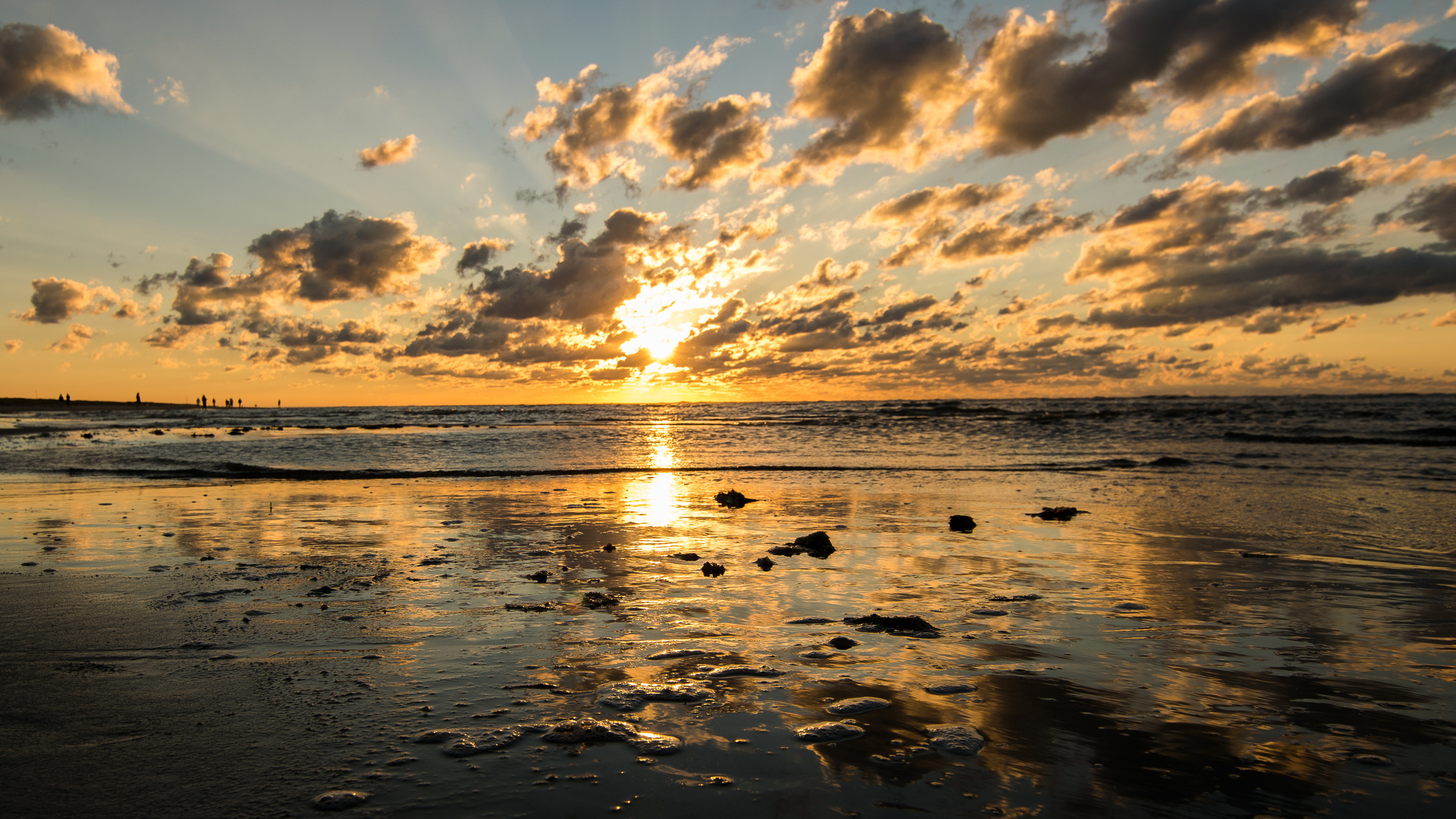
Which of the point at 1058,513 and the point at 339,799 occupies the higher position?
the point at 339,799

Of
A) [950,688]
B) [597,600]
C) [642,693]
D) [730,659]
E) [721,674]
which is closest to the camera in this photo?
[642,693]

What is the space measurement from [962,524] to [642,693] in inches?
303

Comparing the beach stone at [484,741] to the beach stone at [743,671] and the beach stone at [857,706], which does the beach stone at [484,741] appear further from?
the beach stone at [857,706]

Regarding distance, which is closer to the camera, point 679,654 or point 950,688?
point 950,688

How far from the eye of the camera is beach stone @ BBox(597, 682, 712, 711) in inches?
170

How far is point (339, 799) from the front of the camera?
3197mm

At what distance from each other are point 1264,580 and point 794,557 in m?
5.13

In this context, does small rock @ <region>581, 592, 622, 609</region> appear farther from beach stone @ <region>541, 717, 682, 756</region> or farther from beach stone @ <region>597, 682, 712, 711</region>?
beach stone @ <region>541, 717, 682, 756</region>

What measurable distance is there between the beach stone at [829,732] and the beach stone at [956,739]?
397mm

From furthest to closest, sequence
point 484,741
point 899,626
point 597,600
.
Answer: point 597,600, point 899,626, point 484,741

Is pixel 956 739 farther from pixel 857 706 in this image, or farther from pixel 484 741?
pixel 484 741

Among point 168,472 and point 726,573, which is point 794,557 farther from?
point 168,472

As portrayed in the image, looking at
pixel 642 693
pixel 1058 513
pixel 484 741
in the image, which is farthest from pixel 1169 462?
pixel 484 741

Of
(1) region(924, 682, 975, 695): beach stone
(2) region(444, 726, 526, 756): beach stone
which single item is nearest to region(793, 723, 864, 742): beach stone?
(1) region(924, 682, 975, 695): beach stone
